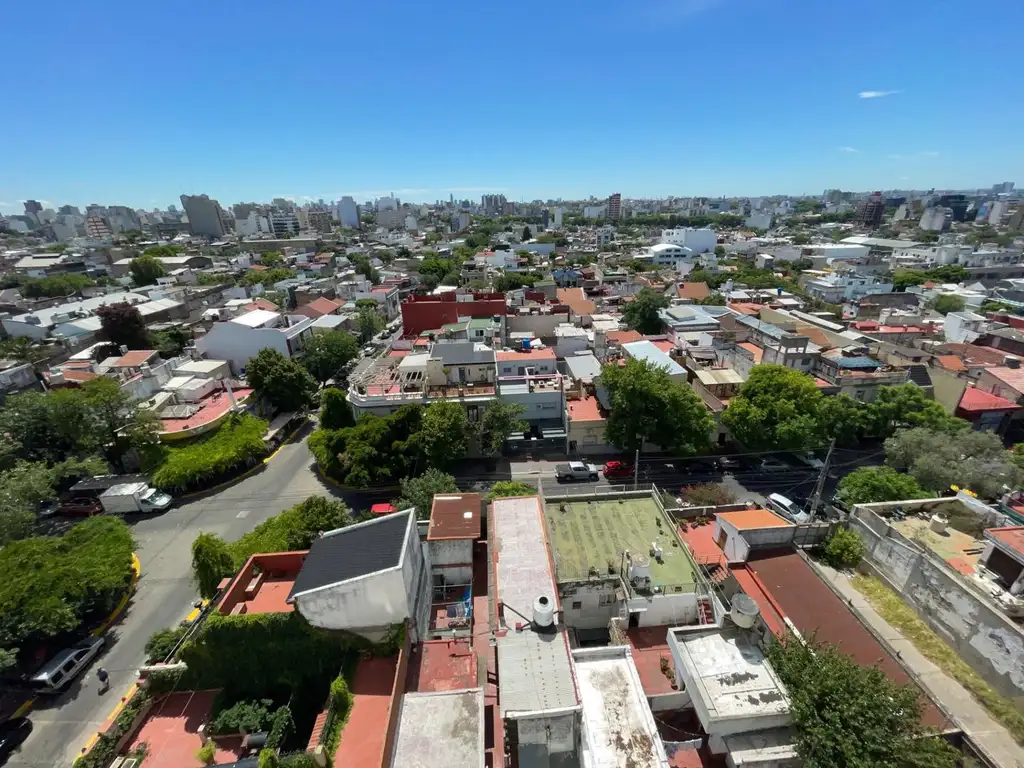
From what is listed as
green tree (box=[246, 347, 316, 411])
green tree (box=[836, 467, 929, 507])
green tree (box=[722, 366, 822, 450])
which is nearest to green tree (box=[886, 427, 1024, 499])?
green tree (box=[836, 467, 929, 507])

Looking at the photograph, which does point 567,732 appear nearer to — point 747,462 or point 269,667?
point 269,667

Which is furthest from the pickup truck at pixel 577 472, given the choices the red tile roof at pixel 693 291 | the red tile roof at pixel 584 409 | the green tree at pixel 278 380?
the red tile roof at pixel 693 291

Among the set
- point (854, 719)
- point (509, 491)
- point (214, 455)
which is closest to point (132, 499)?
point (214, 455)

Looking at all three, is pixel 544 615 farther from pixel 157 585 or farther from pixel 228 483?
pixel 228 483

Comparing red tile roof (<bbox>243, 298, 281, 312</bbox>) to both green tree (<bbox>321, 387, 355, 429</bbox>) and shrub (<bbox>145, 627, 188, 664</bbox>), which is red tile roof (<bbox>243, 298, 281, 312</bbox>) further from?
shrub (<bbox>145, 627, 188, 664</bbox>)

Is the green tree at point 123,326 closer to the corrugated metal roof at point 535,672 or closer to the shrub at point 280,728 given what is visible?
the shrub at point 280,728
